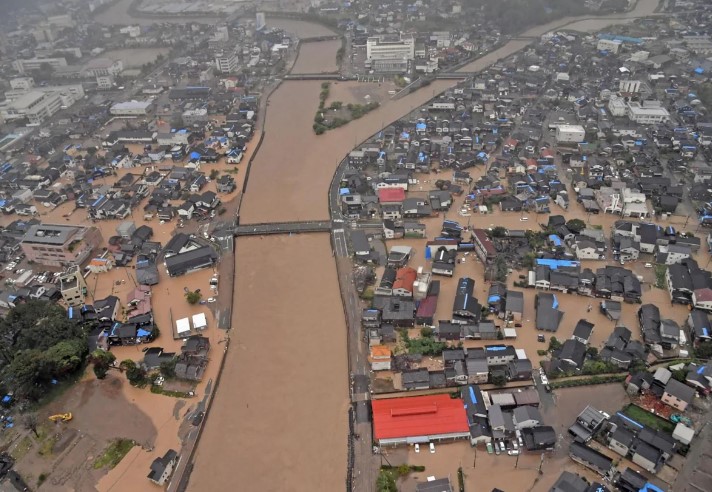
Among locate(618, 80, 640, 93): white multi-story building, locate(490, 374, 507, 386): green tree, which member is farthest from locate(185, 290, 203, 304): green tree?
locate(618, 80, 640, 93): white multi-story building

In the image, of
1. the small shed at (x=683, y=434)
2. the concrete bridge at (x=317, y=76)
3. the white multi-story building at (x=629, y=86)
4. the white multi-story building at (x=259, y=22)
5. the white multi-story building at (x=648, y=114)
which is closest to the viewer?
the small shed at (x=683, y=434)

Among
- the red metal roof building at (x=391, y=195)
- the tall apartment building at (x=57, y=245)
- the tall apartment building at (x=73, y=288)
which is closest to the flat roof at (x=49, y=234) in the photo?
the tall apartment building at (x=57, y=245)

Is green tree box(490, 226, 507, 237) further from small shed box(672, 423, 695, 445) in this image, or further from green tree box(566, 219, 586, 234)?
small shed box(672, 423, 695, 445)

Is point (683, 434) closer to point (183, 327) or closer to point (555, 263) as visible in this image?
point (555, 263)

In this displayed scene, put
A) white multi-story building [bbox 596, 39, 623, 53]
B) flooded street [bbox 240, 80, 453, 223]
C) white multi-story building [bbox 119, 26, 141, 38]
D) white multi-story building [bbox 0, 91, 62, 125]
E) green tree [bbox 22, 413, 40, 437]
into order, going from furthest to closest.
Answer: white multi-story building [bbox 119, 26, 141, 38] → white multi-story building [bbox 596, 39, 623, 53] → white multi-story building [bbox 0, 91, 62, 125] → flooded street [bbox 240, 80, 453, 223] → green tree [bbox 22, 413, 40, 437]

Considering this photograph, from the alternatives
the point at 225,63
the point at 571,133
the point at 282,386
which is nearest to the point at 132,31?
the point at 225,63

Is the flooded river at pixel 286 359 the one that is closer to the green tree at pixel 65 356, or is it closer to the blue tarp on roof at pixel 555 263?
the blue tarp on roof at pixel 555 263
